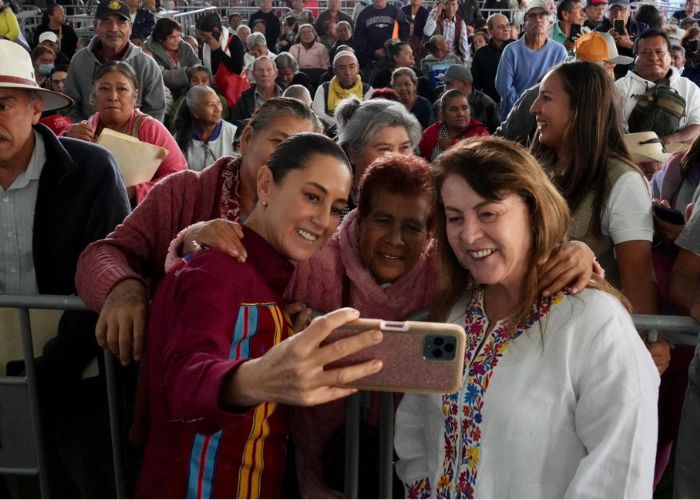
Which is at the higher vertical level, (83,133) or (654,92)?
(654,92)

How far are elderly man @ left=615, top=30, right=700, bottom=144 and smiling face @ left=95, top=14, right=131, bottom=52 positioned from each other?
3.72m

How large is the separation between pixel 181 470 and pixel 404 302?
0.78 meters

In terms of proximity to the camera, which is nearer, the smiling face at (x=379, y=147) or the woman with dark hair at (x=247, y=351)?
the woman with dark hair at (x=247, y=351)

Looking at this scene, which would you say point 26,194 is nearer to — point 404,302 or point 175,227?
point 175,227

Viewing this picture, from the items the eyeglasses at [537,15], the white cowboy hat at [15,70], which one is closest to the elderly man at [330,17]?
the eyeglasses at [537,15]

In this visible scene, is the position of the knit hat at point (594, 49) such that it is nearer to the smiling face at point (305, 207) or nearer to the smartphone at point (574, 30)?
the smiling face at point (305, 207)

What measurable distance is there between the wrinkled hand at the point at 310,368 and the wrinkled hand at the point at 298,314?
0.62 meters

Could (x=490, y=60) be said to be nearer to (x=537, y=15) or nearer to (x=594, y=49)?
(x=537, y=15)

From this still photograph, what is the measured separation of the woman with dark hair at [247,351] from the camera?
1.37m

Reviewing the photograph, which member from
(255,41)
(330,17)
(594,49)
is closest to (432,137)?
(594,49)

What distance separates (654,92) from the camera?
5504mm

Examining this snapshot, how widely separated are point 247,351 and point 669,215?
1.69 meters

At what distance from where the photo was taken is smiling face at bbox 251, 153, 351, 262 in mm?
1902

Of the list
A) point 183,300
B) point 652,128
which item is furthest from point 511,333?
point 652,128
